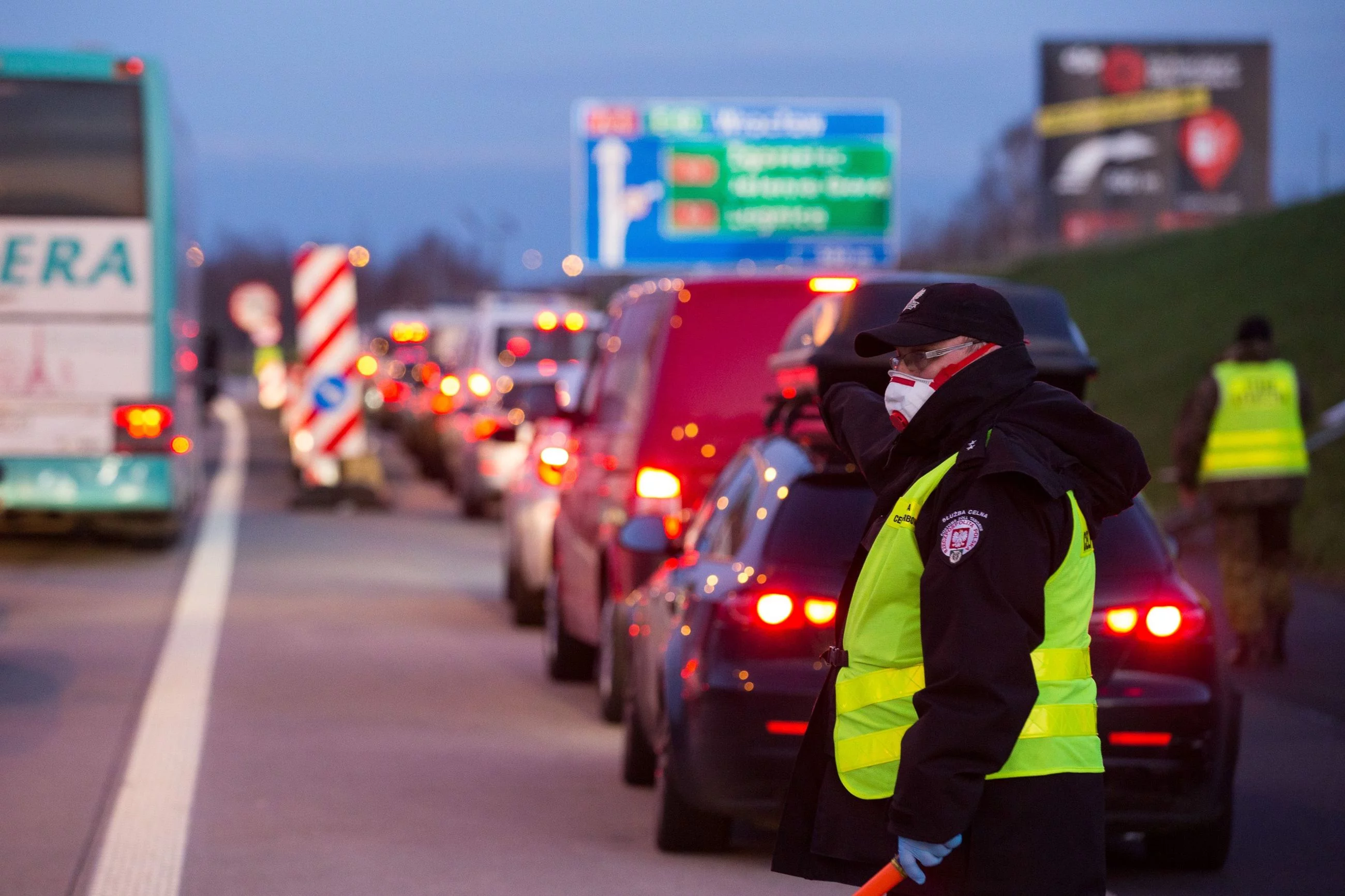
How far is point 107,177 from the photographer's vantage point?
17625mm

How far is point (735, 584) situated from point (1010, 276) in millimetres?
41828

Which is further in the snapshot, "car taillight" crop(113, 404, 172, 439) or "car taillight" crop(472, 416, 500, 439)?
"car taillight" crop(472, 416, 500, 439)

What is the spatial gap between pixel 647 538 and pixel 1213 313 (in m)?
25.6

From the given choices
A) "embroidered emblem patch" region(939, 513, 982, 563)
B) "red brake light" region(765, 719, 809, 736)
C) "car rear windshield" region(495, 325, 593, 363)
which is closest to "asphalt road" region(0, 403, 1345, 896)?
"red brake light" region(765, 719, 809, 736)

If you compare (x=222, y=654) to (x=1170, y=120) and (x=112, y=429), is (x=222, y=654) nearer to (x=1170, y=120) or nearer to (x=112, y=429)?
(x=112, y=429)

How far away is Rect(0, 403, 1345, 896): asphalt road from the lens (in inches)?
283

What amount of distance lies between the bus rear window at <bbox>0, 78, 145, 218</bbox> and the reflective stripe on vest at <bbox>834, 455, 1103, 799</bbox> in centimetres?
1462

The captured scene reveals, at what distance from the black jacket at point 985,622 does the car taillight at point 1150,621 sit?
2783 mm

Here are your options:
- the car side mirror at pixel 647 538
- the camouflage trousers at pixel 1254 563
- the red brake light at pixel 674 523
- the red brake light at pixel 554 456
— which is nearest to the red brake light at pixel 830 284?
the red brake light at pixel 674 523

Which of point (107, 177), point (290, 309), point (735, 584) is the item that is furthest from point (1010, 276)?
point (290, 309)

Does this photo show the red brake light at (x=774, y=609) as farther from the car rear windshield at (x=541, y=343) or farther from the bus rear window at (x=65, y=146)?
the car rear windshield at (x=541, y=343)

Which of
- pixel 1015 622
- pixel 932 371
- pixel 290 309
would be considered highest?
pixel 932 371

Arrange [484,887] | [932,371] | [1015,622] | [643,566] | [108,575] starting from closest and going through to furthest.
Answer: [1015,622] → [932,371] → [484,887] → [643,566] → [108,575]

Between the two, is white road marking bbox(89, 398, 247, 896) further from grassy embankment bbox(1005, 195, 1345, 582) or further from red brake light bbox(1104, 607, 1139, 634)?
grassy embankment bbox(1005, 195, 1345, 582)
